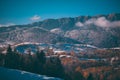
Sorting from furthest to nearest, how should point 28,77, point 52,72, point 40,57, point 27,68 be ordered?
1. point 40,57
2. point 52,72
3. point 27,68
4. point 28,77

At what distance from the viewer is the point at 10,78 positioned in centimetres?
5156

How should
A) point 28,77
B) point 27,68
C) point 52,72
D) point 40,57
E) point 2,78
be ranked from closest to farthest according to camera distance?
point 2,78, point 28,77, point 27,68, point 52,72, point 40,57

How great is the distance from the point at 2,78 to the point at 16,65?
46.3 meters

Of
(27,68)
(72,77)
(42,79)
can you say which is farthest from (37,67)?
(42,79)

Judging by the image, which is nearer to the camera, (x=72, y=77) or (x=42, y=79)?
(x=42, y=79)

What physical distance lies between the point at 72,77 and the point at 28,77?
201 ft

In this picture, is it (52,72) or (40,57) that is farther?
(40,57)

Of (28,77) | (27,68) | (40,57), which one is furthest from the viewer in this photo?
(40,57)

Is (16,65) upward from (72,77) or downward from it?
upward

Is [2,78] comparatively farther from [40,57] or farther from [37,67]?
[40,57]

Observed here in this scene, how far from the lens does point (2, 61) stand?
10031 centimetres

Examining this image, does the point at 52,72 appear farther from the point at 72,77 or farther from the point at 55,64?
the point at 72,77

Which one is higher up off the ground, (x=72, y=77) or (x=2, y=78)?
(x=2, y=78)

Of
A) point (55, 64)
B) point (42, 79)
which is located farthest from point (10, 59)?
point (42, 79)
